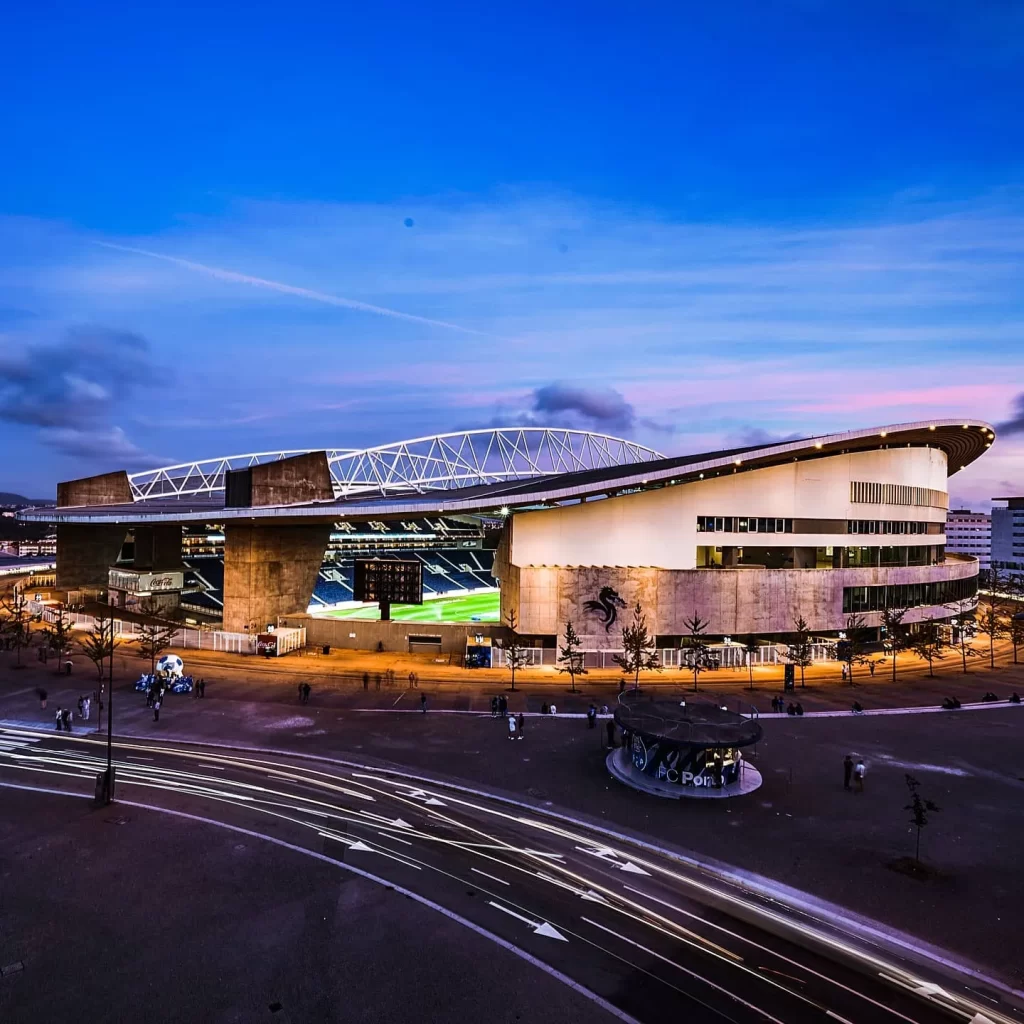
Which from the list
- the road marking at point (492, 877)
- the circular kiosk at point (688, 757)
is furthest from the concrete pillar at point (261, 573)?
the road marking at point (492, 877)

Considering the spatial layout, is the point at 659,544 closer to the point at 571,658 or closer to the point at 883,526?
the point at 571,658

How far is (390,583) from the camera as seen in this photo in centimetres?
5469

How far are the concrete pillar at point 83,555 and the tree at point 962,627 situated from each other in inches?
3710

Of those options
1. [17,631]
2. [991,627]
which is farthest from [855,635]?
[17,631]

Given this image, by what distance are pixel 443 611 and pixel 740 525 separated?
111 ft

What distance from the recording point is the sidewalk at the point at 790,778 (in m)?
18.3

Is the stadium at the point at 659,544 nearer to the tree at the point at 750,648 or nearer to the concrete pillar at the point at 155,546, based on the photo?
the tree at the point at 750,648

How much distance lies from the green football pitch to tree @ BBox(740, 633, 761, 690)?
2340 centimetres

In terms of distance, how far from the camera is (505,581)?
5906 cm

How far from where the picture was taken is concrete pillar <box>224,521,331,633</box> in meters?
56.6

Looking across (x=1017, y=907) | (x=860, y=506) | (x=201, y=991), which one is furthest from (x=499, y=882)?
(x=860, y=506)

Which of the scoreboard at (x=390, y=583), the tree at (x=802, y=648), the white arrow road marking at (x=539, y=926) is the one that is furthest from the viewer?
the scoreboard at (x=390, y=583)

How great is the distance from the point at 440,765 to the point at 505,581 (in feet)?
102

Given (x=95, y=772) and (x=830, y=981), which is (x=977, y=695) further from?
(x=95, y=772)
